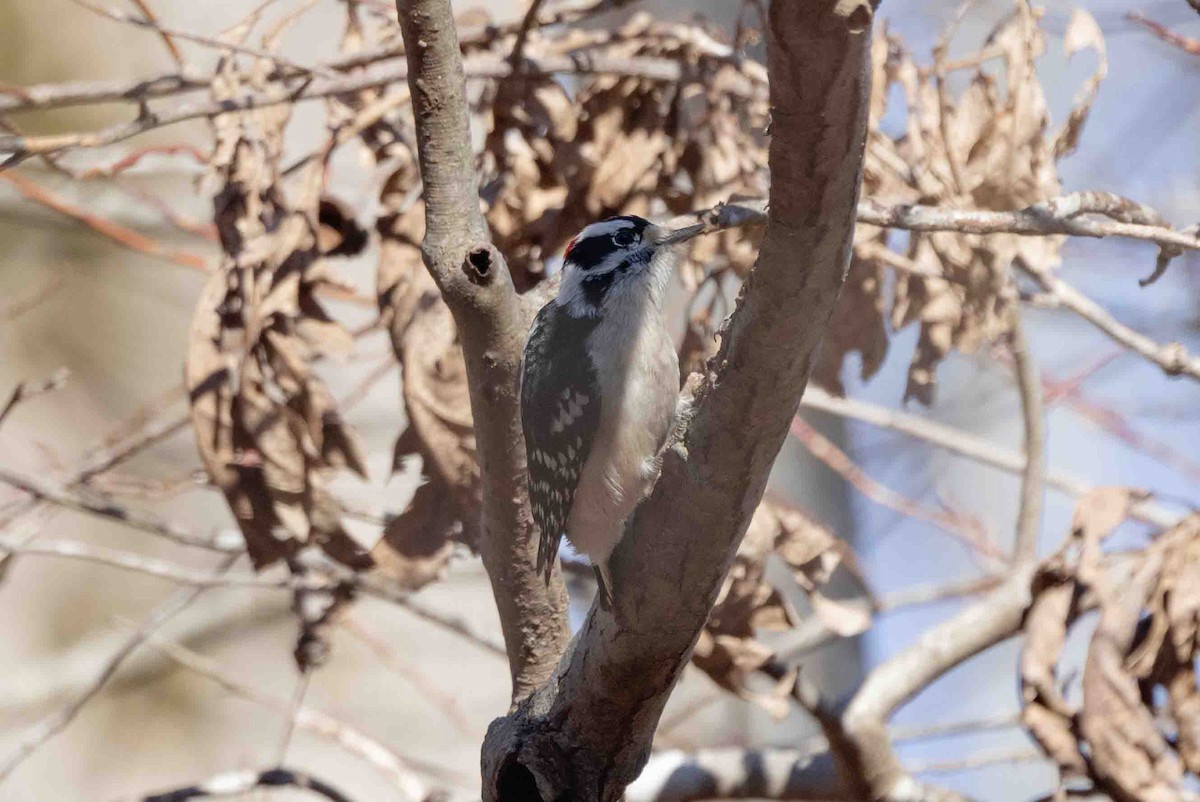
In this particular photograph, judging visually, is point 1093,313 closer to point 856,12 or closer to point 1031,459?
point 1031,459

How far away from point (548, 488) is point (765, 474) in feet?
3.41

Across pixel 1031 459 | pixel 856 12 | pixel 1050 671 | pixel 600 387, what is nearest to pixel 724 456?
pixel 856 12

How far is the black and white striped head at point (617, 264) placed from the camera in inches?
130

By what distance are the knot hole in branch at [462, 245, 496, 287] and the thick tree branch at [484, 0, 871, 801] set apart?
0.48 metres

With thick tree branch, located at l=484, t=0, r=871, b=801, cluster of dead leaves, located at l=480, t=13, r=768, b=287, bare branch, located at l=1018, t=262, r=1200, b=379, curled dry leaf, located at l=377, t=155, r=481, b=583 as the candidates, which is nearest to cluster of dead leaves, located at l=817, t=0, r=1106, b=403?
bare branch, located at l=1018, t=262, r=1200, b=379

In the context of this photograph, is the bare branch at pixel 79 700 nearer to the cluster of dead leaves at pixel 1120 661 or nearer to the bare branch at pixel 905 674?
the bare branch at pixel 905 674

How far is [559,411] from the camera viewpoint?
3234mm

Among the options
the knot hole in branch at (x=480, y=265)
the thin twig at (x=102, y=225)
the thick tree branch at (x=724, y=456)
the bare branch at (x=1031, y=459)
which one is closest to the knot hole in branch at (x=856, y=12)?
the thick tree branch at (x=724, y=456)

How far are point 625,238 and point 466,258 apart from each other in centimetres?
110

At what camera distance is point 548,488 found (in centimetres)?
306

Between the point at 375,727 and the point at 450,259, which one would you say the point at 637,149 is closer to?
the point at 450,259

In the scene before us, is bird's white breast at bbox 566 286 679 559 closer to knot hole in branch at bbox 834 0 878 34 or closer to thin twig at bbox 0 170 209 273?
knot hole in branch at bbox 834 0 878 34

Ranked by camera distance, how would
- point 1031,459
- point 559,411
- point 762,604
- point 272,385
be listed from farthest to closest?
point 1031,459, point 272,385, point 762,604, point 559,411

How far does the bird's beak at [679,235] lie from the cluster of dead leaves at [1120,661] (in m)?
1.41
